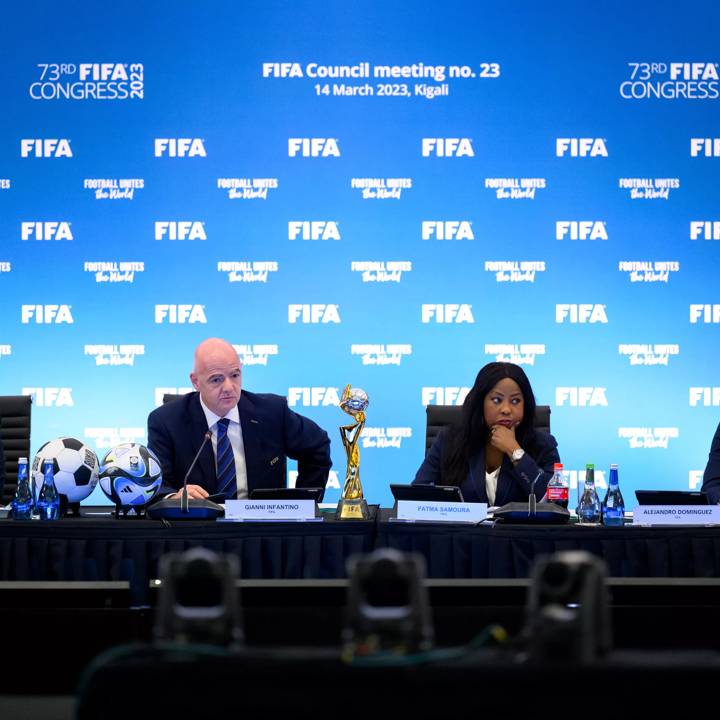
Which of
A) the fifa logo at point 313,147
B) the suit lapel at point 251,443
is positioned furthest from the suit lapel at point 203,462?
the fifa logo at point 313,147

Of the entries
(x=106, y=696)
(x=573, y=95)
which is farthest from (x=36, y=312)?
(x=106, y=696)

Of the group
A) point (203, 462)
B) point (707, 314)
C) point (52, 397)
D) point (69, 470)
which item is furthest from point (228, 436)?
point (707, 314)

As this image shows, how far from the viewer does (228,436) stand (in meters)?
3.71

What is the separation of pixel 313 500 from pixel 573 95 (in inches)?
130

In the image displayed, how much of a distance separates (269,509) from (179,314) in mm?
2775

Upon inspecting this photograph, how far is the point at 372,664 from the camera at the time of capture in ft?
3.18

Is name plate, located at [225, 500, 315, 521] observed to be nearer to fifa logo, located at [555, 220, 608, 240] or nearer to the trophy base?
the trophy base

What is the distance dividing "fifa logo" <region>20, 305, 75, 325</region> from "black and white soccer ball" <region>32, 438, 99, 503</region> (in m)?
2.52

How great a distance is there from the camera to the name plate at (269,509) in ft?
9.23

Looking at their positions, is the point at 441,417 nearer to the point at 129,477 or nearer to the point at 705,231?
the point at 129,477

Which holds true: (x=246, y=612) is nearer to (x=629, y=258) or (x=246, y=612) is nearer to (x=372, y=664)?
(x=372, y=664)

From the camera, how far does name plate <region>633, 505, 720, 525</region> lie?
2.80 metres

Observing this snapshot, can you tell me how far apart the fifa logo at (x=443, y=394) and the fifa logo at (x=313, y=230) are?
0.95 m

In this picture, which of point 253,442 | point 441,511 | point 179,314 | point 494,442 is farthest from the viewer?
point 179,314
